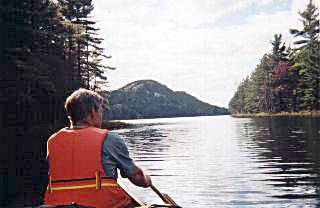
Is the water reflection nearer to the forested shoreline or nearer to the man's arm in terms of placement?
the man's arm

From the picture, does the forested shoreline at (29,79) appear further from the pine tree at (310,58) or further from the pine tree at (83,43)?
the pine tree at (310,58)

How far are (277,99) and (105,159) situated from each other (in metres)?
99.9

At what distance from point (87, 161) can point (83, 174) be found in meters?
0.14

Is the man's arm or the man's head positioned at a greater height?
the man's head

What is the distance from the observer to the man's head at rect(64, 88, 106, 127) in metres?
4.42

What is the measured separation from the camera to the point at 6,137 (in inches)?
1141

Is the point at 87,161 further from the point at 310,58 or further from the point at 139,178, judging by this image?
the point at 310,58

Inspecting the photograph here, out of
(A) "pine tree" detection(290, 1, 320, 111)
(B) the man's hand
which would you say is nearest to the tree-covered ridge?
(A) "pine tree" detection(290, 1, 320, 111)

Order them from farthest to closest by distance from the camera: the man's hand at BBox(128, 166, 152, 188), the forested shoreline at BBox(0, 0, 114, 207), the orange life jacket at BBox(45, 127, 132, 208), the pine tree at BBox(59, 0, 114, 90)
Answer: the pine tree at BBox(59, 0, 114, 90) < the forested shoreline at BBox(0, 0, 114, 207) < the man's hand at BBox(128, 166, 152, 188) < the orange life jacket at BBox(45, 127, 132, 208)

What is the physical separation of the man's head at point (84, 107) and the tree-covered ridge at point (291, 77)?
72973 mm

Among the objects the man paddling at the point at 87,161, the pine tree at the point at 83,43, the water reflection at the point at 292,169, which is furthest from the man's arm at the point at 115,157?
the pine tree at the point at 83,43

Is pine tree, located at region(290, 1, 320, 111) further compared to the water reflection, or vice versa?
pine tree, located at region(290, 1, 320, 111)

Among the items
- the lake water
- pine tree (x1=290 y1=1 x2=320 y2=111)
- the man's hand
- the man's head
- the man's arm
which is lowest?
the lake water

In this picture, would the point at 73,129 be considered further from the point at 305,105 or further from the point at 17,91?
the point at 305,105
